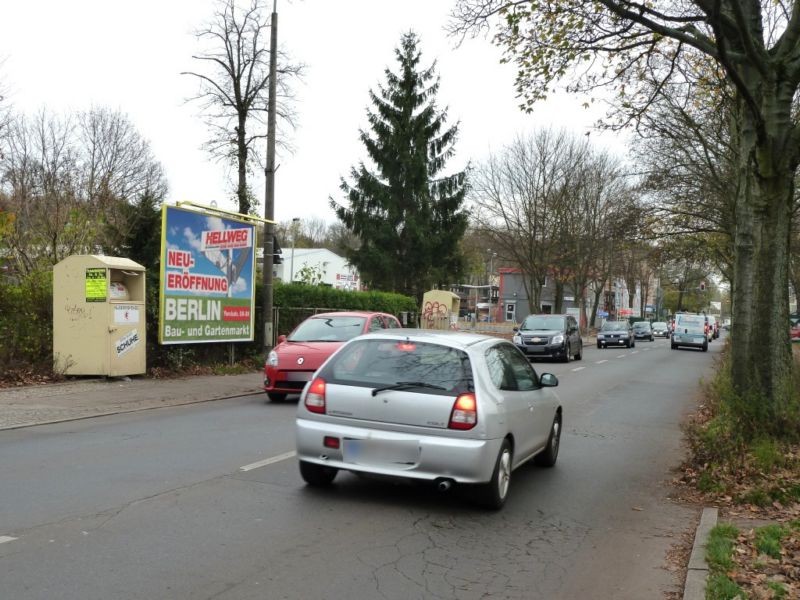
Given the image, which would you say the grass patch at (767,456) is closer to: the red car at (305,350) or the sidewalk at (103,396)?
the red car at (305,350)

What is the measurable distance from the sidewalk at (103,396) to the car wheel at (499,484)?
656 centimetres

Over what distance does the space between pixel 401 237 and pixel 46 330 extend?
24534 mm

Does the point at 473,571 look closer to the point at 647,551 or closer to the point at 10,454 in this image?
the point at 647,551

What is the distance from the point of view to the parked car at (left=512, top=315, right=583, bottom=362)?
26922 mm

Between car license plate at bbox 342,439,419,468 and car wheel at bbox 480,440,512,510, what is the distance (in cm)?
64

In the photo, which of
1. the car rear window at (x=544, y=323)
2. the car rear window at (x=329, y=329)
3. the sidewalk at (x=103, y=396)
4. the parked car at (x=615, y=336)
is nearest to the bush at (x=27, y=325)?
the sidewalk at (x=103, y=396)

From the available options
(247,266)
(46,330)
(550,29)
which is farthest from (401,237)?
(550,29)

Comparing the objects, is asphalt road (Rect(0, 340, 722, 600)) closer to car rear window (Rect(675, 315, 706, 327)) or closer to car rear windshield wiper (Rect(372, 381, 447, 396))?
car rear windshield wiper (Rect(372, 381, 447, 396))

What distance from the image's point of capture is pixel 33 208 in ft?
88.2

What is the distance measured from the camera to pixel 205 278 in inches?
658

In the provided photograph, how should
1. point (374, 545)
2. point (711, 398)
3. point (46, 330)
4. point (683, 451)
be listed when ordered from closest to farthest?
1. point (374, 545)
2. point (683, 451)
3. point (711, 398)
4. point (46, 330)

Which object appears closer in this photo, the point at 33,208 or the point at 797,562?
the point at 797,562

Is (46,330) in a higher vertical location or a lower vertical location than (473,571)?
higher

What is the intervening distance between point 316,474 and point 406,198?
106 feet
